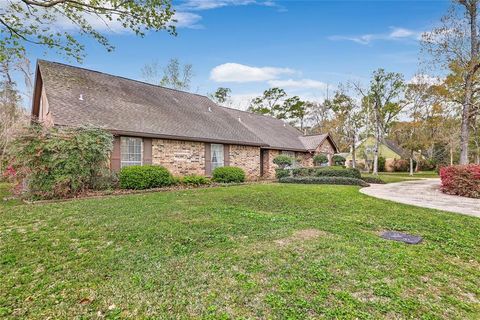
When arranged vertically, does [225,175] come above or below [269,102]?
below

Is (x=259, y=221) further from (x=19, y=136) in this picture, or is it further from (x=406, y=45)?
(x=406, y=45)

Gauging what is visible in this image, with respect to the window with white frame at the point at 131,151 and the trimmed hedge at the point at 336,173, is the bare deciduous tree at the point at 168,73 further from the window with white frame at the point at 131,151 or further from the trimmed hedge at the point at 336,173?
the trimmed hedge at the point at 336,173

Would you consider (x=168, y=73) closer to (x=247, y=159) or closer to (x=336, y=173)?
(x=247, y=159)

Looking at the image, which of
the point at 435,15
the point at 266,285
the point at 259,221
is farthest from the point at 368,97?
the point at 266,285

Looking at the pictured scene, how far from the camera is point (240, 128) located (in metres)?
17.5

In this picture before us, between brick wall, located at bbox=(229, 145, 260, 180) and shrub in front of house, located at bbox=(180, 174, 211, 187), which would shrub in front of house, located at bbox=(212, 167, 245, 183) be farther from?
brick wall, located at bbox=(229, 145, 260, 180)

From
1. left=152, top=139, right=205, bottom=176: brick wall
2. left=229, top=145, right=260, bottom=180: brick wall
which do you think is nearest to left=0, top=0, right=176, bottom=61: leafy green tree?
left=152, top=139, right=205, bottom=176: brick wall

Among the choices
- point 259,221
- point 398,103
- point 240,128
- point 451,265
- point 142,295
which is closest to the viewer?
point 142,295

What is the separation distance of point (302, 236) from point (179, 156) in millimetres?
9778

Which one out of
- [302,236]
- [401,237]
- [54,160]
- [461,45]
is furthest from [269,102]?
[302,236]

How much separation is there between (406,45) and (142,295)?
18.6 meters

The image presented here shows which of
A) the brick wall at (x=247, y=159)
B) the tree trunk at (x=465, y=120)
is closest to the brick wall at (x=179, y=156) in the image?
the brick wall at (x=247, y=159)

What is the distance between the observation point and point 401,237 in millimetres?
4457

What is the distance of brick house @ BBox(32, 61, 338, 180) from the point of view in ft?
36.2
